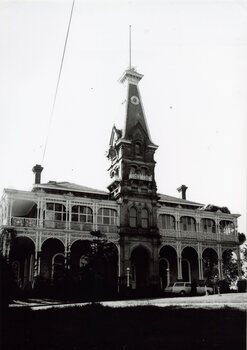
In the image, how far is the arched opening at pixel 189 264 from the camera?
38.0 m

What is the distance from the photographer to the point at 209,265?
4581 cm

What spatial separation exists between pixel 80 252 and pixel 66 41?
24.2 meters

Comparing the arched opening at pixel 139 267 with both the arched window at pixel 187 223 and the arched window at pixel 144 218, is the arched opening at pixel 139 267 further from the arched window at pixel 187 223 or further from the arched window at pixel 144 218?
the arched window at pixel 187 223

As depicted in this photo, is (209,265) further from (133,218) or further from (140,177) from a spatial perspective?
(140,177)

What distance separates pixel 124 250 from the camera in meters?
32.8

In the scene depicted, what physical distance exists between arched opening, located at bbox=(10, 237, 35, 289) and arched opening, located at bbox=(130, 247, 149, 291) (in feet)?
28.1

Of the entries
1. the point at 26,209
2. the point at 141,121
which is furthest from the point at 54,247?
the point at 141,121

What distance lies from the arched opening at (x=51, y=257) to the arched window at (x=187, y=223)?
1207 centimetres

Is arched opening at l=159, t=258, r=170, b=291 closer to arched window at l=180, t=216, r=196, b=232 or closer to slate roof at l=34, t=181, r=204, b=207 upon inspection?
arched window at l=180, t=216, r=196, b=232

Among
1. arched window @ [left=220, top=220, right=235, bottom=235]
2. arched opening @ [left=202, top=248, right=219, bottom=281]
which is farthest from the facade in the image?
arched opening @ [left=202, top=248, right=219, bottom=281]

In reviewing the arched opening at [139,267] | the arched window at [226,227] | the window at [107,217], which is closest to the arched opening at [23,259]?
the window at [107,217]

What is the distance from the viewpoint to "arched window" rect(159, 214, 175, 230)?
37.4 m

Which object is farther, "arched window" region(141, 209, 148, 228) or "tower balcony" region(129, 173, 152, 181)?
"tower balcony" region(129, 173, 152, 181)

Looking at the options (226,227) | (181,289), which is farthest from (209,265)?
(181,289)
